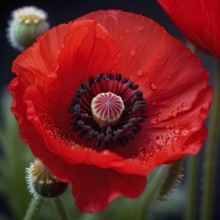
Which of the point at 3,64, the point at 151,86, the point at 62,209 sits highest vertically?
the point at 151,86

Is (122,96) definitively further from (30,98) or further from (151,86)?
(30,98)

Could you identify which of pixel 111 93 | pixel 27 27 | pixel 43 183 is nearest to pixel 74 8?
pixel 27 27

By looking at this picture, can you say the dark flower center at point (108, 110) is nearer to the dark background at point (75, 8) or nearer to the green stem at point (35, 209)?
the green stem at point (35, 209)

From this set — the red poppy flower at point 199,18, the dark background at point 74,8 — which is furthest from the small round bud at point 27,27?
the dark background at point 74,8

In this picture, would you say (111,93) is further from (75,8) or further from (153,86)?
(75,8)

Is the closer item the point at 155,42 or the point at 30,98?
the point at 30,98

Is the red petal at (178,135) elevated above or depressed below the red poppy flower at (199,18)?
below

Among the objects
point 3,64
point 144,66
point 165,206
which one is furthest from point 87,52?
point 3,64

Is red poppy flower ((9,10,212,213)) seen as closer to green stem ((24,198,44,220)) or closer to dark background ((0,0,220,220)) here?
green stem ((24,198,44,220))
